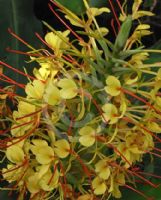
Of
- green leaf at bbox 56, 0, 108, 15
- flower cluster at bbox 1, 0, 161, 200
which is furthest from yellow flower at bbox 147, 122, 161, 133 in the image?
green leaf at bbox 56, 0, 108, 15

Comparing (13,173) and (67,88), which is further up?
(67,88)

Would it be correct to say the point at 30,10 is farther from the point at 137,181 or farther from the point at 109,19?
the point at 137,181

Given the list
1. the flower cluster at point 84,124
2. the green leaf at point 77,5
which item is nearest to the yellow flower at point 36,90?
the flower cluster at point 84,124

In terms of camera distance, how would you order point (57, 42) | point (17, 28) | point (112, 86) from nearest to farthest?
point (112, 86) < point (57, 42) < point (17, 28)

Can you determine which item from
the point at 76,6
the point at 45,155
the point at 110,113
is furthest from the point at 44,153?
the point at 76,6

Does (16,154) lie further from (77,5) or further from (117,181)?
(77,5)

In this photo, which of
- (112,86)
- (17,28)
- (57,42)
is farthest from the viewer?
(17,28)

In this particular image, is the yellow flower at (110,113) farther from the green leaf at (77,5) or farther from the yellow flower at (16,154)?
the green leaf at (77,5)
